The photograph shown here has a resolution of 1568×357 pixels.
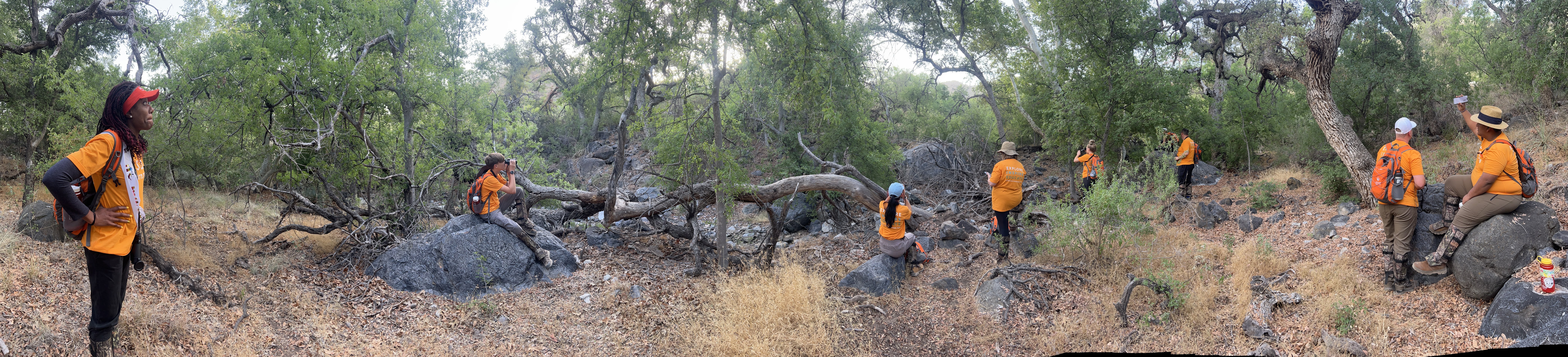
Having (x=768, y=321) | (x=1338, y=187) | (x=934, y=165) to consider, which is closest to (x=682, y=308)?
(x=768, y=321)

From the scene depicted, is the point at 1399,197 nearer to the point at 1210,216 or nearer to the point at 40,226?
the point at 1210,216

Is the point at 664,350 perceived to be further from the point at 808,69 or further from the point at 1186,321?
the point at 1186,321

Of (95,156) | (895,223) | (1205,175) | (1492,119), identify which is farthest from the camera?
(1205,175)

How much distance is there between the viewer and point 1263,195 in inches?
383

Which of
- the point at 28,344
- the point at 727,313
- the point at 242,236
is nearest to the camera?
the point at 28,344

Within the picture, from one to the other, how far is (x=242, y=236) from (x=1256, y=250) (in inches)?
450

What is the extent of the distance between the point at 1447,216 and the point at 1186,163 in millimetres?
5849

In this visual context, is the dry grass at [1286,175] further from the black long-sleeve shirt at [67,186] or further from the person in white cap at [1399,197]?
the black long-sleeve shirt at [67,186]

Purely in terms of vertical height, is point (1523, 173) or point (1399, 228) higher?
point (1523, 173)

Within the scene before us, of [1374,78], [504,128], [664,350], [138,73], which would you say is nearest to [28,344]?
[664,350]

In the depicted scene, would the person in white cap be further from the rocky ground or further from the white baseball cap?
the rocky ground

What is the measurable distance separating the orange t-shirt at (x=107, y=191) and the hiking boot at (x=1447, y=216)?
30.8 feet

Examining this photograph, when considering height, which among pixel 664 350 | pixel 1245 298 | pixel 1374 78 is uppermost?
pixel 1374 78

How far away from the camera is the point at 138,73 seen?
8.56 m
